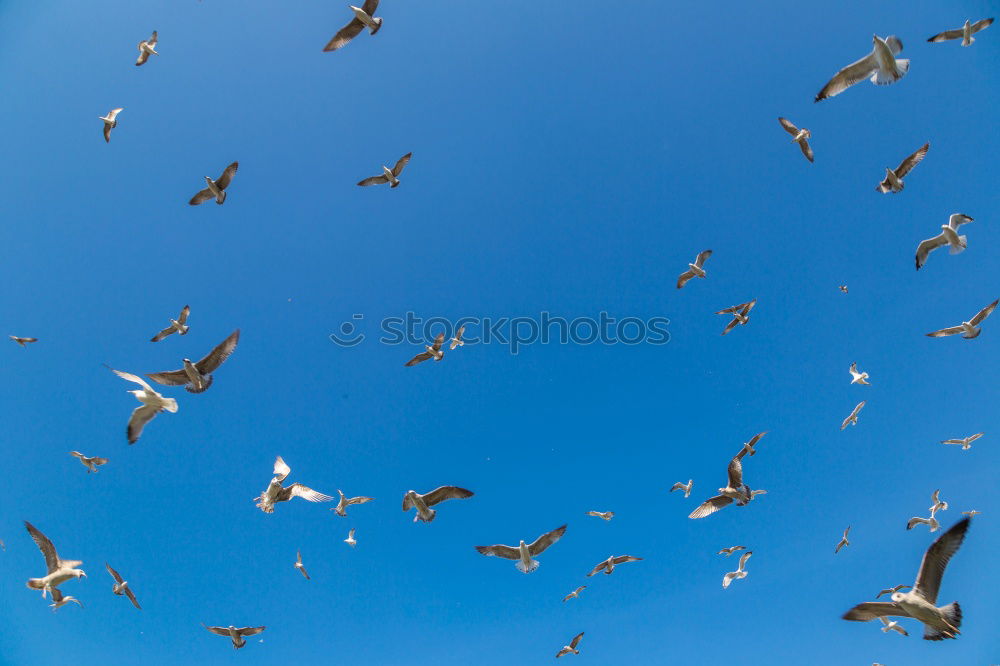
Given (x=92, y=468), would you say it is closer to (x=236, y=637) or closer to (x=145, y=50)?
(x=236, y=637)

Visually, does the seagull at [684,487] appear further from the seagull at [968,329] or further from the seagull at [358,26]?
the seagull at [358,26]

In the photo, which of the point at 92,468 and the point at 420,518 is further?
the point at 92,468

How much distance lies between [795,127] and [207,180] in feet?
64.3

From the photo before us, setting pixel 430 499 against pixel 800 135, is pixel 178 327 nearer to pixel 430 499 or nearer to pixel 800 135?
pixel 430 499

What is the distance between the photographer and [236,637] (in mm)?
17172

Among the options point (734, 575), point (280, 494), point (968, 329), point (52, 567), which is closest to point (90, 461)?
point (52, 567)

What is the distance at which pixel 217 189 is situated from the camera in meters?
15.7

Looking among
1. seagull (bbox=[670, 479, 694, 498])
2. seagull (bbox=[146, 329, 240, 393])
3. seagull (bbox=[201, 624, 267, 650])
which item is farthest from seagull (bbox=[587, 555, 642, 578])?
seagull (bbox=[146, 329, 240, 393])

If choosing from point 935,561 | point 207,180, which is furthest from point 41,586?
point 935,561

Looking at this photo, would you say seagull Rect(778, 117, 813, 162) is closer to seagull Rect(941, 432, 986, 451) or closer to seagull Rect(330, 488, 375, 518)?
seagull Rect(941, 432, 986, 451)

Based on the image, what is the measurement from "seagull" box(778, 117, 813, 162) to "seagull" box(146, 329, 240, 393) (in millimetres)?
18578

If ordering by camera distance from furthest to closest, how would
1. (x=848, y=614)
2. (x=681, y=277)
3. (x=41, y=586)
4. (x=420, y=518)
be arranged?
(x=681, y=277)
(x=420, y=518)
(x=41, y=586)
(x=848, y=614)

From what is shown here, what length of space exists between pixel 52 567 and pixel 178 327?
25.0 ft

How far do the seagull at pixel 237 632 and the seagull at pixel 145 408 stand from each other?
811 centimetres
